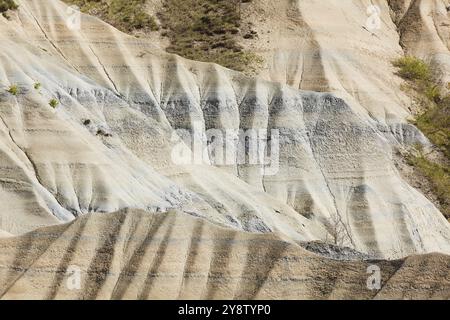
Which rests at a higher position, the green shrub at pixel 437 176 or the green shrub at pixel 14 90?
the green shrub at pixel 14 90

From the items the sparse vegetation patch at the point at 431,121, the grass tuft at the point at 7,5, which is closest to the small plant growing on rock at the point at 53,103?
the grass tuft at the point at 7,5

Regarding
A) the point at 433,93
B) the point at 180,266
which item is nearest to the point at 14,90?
the point at 180,266

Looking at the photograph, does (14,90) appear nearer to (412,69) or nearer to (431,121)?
(431,121)

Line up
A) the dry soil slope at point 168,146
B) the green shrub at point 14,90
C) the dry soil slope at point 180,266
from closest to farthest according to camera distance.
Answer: the dry soil slope at point 180,266
the dry soil slope at point 168,146
the green shrub at point 14,90

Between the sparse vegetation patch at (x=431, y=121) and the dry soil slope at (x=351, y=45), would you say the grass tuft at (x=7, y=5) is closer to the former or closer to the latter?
the dry soil slope at (x=351, y=45)

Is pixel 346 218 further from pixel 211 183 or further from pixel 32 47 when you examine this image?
pixel 32 47

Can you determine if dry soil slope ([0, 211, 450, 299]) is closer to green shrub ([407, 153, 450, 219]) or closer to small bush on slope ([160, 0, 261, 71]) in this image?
green shrub ([407, 153, 450, 219])
